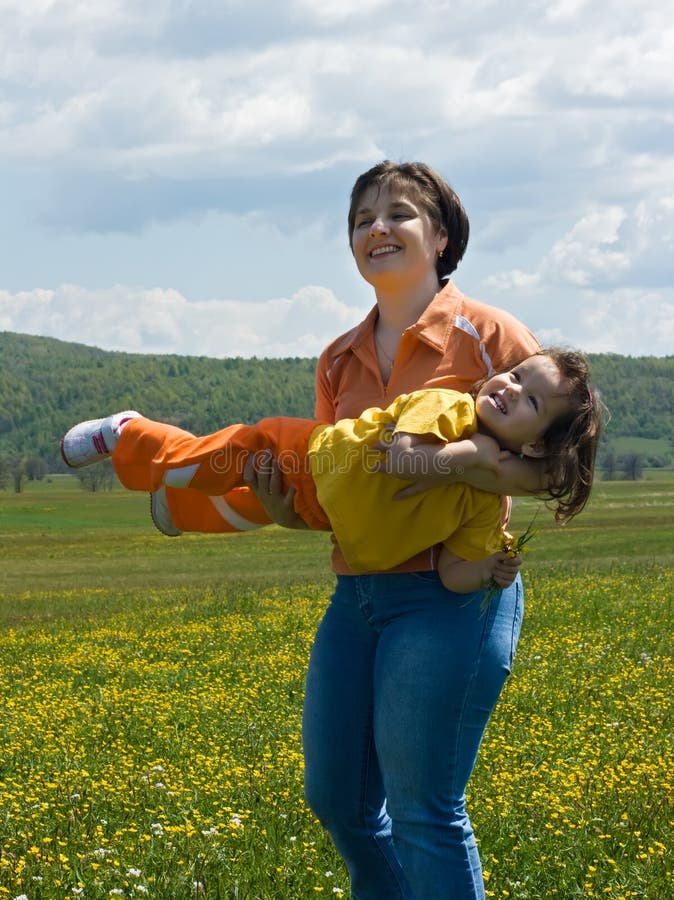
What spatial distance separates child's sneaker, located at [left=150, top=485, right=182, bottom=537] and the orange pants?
0.09 ft

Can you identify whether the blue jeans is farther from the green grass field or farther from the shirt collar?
the green grass field

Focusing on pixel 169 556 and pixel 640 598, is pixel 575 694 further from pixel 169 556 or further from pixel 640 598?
pixel 169 556

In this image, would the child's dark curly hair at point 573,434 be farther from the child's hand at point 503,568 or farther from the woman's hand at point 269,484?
the woman's hand at point 269,484

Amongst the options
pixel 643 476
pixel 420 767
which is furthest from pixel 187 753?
pixel 643 476

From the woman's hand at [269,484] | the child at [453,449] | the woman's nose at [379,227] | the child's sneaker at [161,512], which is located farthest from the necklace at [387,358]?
the child's sneaker at [161,512]

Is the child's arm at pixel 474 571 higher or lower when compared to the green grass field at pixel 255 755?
higher

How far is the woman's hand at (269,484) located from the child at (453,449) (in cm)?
5

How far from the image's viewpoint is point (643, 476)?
158m

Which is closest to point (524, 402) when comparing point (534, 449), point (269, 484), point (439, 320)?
point (534, 449)

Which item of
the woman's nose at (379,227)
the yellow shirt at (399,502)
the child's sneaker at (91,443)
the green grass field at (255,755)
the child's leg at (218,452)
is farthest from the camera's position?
the green grass field at (255,755)

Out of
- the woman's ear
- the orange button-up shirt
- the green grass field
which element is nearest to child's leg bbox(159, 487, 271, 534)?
the orange button-up shirt

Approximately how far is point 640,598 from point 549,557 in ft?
55.2

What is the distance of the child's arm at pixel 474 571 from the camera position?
3.66m

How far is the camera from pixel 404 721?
12.0ft
